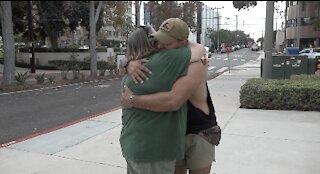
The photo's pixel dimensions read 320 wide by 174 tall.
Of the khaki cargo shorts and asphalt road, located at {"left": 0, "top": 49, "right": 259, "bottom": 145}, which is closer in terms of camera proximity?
the khaki cargo shorts

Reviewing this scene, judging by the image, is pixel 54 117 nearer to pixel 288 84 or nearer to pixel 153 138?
pixel 288 84

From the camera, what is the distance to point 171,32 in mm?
2150

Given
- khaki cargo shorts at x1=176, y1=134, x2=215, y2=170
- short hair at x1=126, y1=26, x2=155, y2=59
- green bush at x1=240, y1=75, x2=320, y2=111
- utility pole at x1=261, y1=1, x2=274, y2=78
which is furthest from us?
utility pole at x1=261, y1=1, x2=274, y2=78

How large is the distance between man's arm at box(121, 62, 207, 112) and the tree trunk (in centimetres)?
1392

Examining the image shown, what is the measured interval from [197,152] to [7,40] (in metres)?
14.0

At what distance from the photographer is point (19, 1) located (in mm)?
25703

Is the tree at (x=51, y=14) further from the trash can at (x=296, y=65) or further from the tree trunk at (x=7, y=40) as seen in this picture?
the trash can at (x=296, y=65)

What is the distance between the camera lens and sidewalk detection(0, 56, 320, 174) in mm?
4316

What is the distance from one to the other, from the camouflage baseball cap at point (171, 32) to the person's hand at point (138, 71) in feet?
0.53

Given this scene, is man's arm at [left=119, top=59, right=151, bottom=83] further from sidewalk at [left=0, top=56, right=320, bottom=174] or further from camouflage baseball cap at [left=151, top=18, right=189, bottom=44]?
sidewalk at [left=0, top=56, right=320, bottom=174]

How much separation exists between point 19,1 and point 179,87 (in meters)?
26.2

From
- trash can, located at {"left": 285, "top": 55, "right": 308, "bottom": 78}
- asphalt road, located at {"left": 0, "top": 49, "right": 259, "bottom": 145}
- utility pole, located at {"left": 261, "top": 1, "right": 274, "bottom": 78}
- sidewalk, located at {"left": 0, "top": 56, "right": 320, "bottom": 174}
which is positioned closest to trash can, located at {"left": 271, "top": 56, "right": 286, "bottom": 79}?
trash can, located at {"left": 285, "top": 55, "right": 308, "bottom": 78}

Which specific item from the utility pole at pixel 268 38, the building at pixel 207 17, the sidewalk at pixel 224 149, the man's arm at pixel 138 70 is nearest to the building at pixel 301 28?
the building at pixel 207 17

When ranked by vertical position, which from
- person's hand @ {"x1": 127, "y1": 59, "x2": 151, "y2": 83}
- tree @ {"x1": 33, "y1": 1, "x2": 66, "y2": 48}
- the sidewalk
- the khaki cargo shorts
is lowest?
the sidewalk
